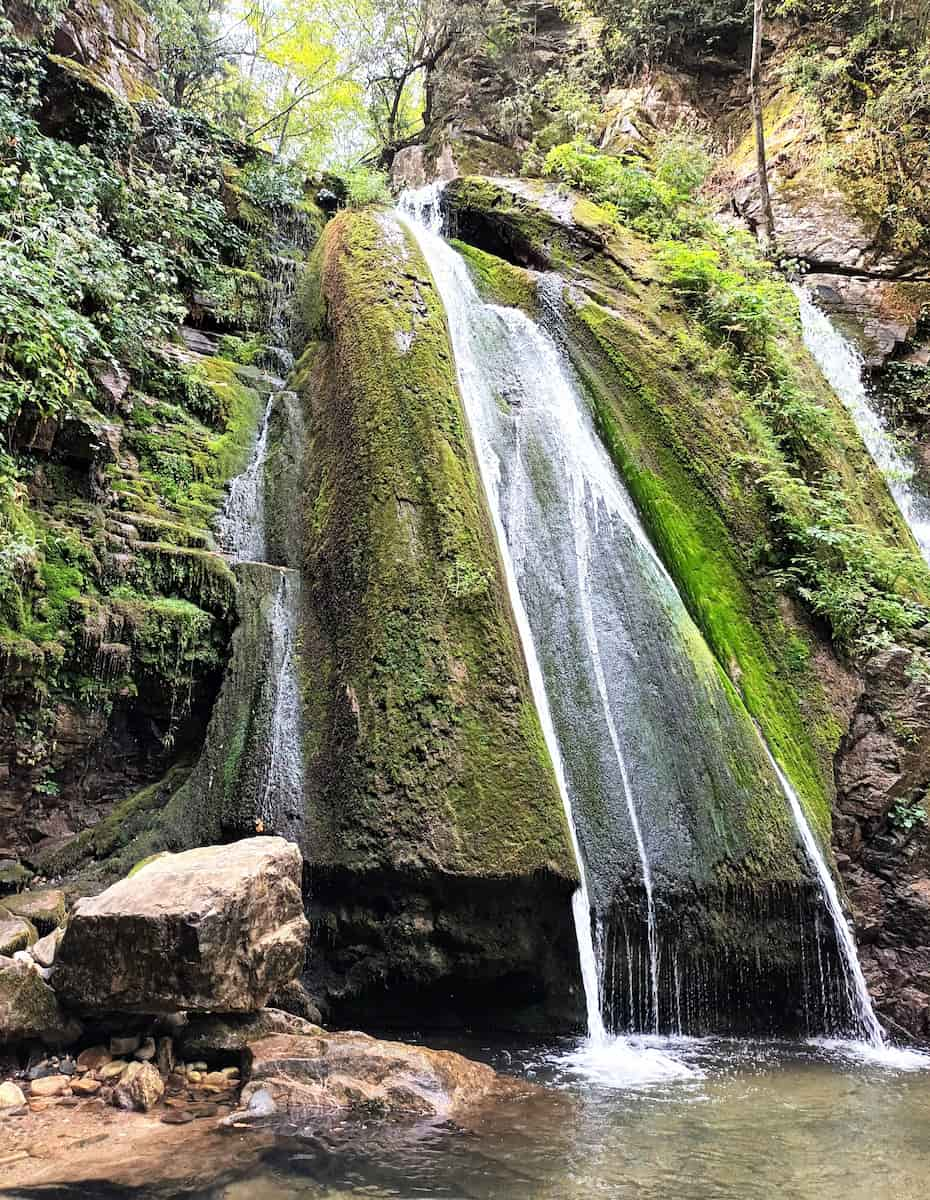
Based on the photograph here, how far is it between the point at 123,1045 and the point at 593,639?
4.64m

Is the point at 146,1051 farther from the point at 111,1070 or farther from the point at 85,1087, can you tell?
the point at 85,1087

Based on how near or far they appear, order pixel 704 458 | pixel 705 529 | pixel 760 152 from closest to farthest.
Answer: pixel 705 529
pixel 704 458
pixel 760 152

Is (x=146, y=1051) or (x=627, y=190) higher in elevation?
(x=627, y=190)

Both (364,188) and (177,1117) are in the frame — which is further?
(364,188)

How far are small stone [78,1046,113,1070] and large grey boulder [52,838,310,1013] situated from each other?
0.68 ft

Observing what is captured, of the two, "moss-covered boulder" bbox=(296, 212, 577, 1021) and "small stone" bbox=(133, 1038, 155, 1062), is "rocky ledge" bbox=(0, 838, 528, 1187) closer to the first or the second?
"small stone" bbox=(133, 1038, 155, 1062)

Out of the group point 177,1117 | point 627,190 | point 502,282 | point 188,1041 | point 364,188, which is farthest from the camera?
point 364,188

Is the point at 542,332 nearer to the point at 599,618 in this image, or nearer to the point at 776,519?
the point at 776,519

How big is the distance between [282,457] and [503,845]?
5.35 m

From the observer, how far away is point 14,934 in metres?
4.57

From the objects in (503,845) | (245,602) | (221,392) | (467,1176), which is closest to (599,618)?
(503,845)

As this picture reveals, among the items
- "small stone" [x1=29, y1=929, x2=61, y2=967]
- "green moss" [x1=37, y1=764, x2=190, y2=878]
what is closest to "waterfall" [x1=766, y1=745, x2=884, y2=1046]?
"green moss" [x1=37, y1=764, x2=190, y2=878]

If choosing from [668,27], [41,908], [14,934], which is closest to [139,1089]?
Result: [14,934]

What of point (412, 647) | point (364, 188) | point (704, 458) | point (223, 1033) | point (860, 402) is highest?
point (364, 188)
